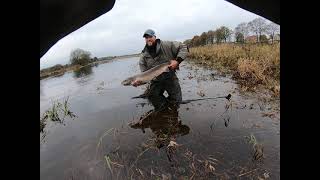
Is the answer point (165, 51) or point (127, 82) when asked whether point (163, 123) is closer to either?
point (127, 82)

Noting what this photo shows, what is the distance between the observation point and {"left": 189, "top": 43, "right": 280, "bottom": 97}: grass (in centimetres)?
700

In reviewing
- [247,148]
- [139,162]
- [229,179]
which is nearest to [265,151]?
[247,148]

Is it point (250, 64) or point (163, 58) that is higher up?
point (163, 58)

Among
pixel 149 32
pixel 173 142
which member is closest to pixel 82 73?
pixel 149 32

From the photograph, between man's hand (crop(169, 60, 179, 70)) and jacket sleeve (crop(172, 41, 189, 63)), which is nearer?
man's hand (crop(169, 60, 179, 70))

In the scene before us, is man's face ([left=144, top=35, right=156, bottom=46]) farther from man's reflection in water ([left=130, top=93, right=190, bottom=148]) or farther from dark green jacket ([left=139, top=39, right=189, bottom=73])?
man's reflection in water ([left=130, top=93, right=190, bottom=148])

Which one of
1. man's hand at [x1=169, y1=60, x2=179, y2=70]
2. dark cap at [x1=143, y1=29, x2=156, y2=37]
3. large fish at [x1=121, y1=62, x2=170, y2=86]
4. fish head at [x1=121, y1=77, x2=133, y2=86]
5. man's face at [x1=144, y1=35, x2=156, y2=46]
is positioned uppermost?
dark cap at [x1=143, y1=29, x2=156, y2=37]

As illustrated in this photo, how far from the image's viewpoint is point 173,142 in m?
4.06

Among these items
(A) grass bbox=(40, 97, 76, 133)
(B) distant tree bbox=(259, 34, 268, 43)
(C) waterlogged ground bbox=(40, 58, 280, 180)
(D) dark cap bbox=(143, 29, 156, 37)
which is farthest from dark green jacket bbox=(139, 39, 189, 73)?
(B) distant tree bbox=(259, 34, 268, 43)

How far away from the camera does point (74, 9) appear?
44.3 inches

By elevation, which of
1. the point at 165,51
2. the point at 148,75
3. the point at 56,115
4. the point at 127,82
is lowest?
the point at 56,115

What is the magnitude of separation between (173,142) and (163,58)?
7.89 feet

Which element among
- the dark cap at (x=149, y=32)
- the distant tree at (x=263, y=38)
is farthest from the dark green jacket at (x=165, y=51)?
the distant tree at (x=263, y=38)
